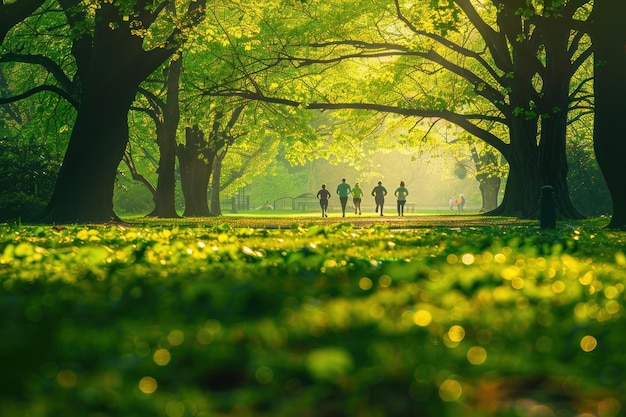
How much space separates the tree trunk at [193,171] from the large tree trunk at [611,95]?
27.0 meters

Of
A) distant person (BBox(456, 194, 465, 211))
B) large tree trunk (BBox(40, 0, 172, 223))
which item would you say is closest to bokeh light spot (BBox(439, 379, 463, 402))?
large tree trunk (BBox(40, 0, 172, 223))

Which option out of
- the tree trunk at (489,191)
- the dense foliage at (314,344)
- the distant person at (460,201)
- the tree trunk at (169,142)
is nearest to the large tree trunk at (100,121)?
the tree trunk at (169,142)

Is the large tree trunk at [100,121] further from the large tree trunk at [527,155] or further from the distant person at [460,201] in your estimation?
the distant person at [460,201]

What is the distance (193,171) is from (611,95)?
1097 inches

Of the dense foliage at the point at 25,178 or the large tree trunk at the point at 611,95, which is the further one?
the dense foliage at the point at 25,178

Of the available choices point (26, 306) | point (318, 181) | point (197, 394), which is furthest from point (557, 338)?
point (318, 181)

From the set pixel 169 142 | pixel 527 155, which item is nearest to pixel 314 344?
pixel 527 155

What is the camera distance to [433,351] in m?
3.11

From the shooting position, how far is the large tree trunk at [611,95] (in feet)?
57.2

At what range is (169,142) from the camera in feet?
111

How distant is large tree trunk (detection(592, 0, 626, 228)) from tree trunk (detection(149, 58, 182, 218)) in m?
18.2

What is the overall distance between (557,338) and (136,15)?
18773 millimetres

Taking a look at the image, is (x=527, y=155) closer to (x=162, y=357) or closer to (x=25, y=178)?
(x=25, y=178)

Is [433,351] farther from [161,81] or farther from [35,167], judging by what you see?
[161,81]
